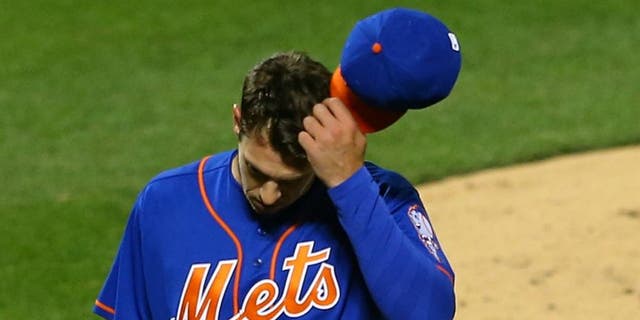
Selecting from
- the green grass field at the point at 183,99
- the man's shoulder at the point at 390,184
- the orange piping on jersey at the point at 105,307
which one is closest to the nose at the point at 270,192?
the man's shoulder at the point at 390,184

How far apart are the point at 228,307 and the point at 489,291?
3782mm

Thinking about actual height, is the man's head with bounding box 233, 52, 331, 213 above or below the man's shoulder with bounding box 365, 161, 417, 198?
above

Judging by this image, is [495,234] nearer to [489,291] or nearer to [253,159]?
[489,291]

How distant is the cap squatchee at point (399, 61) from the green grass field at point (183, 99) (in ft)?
13.4

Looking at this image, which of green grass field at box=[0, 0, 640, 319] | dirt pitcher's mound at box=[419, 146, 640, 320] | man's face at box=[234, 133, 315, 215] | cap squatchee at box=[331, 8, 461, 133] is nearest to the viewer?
cap squatchee at box=[331, 8, 461, 133]

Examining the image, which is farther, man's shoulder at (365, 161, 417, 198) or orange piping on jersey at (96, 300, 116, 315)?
orange piping on jersey at (96, 300, 116, 315)

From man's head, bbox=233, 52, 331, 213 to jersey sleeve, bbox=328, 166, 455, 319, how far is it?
0.16m

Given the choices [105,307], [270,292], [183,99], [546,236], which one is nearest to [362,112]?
[270,292]

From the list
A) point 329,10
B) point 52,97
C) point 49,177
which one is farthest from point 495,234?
point 329,10

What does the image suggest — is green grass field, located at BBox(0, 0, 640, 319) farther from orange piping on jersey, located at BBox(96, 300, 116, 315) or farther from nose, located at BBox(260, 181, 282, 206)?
nose, located at BBox(260, 181, 282, 206)

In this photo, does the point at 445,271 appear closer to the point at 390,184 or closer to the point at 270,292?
the point at 390,184

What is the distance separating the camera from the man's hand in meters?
2.86

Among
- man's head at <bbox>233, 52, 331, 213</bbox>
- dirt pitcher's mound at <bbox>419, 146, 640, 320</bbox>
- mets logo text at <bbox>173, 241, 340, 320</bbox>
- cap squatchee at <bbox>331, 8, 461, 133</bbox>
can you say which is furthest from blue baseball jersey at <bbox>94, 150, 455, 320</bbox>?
dirt pitcher's mound at <bbox>419, 146, 640, 320</bbox>

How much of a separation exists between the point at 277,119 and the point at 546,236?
4679 millimetres
